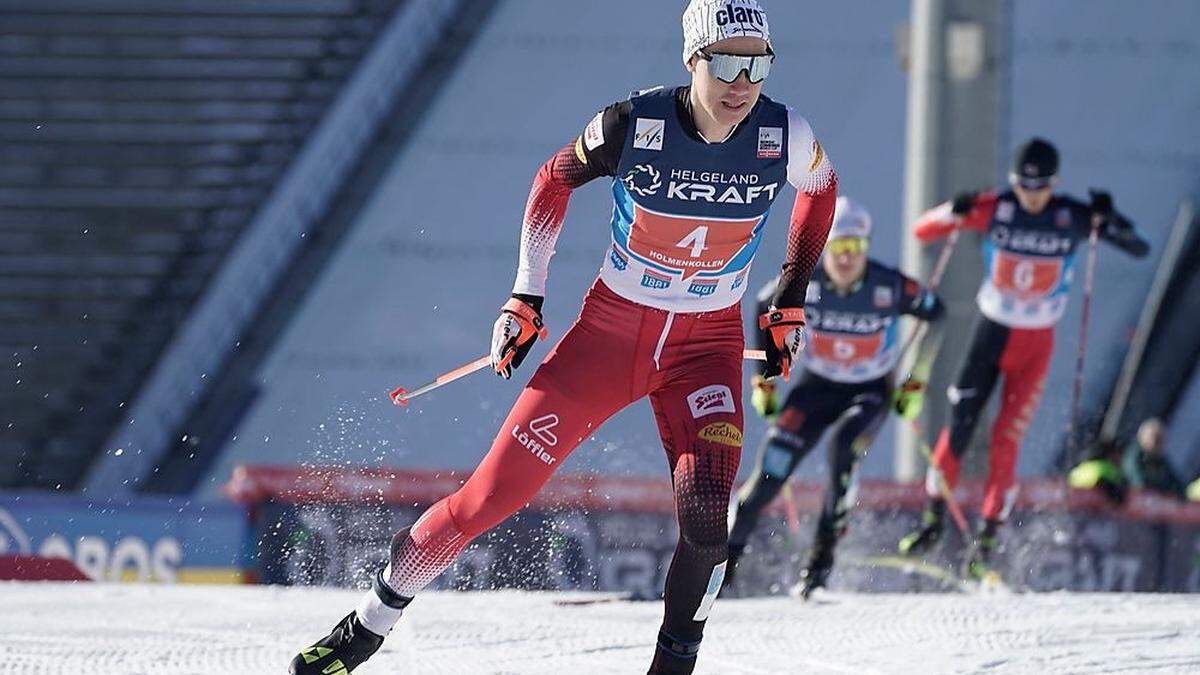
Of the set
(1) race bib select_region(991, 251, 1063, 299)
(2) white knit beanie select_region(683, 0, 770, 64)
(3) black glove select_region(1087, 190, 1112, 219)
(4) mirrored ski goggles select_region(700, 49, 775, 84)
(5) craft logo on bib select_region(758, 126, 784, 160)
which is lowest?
(1) race bib select_region(991, 251, 1063, 299)

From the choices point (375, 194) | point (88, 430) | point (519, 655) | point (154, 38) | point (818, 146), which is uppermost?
point (818, 146)

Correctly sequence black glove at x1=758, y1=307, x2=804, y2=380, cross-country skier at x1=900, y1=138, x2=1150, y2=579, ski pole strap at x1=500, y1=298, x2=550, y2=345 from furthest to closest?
1. cross-country skier at x1=900, y1=138, x2=1150, y2=579
2. black glove at x1=758, y1=307, x2=804, y2=380
3. ski pole strap at x1=500, y1=298, x2=550, y2=345

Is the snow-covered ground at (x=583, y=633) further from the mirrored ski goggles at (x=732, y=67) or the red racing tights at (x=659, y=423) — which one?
the mirrored ski goggles at (x=732, y=67)

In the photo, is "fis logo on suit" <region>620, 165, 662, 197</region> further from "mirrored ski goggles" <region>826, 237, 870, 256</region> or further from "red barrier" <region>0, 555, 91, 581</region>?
"red barrier" <region>0, 555, 91, 581</region>

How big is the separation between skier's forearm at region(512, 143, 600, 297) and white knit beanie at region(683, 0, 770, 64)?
0.48 metres

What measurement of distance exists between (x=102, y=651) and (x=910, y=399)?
4.45 meters

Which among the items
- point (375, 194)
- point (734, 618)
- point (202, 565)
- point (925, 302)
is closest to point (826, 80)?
point (375, 194)

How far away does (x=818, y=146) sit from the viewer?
6.02 m

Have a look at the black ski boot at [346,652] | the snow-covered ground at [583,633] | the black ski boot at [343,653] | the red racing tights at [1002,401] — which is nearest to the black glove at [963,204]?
the red racing tights at [1002,401]

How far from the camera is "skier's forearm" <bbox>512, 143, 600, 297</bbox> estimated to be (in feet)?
19.7

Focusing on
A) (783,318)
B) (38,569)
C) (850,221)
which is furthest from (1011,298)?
(38,569)

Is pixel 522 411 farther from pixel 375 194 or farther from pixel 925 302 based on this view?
pixel 375 194

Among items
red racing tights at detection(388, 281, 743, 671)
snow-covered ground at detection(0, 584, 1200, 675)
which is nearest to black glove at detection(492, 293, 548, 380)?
red racing tights at detection(388, 281, 743, 671)

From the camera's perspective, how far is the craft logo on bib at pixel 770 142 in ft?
19.2
